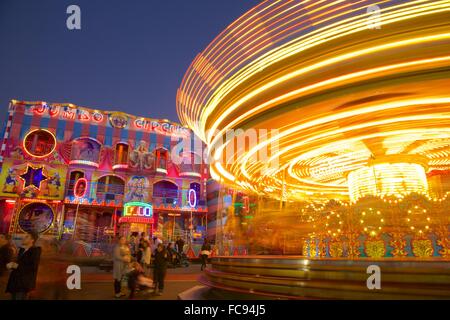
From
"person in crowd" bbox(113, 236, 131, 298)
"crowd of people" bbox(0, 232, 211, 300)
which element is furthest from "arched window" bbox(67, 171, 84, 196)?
"person in crowd" bbox(113, 236, 131, 298)

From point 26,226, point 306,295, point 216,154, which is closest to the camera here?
point 306,295

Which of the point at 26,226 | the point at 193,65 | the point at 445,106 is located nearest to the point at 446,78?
the point at 445,106

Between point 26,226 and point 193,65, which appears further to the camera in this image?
point 26,226

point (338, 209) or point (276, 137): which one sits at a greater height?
point (276, 137)

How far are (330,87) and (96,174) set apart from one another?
81.0 ft

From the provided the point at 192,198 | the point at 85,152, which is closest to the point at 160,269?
the point at 192,198

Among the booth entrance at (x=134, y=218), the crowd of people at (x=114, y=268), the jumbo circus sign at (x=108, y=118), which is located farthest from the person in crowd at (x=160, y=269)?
the jumbo circus sign at (x=108, y=118)

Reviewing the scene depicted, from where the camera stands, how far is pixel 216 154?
827 centimetres

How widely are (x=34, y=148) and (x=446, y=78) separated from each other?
88.6ft

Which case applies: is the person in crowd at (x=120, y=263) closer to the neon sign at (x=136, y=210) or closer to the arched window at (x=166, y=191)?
the neon sign at (x=136, y=210)

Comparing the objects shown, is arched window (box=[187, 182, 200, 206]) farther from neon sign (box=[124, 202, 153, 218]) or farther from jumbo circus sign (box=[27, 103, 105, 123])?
jumbo circus sign (box=[27, 103, 105, 123])

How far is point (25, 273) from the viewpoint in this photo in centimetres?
428

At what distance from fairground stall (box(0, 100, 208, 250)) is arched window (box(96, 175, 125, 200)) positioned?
0.08 metres

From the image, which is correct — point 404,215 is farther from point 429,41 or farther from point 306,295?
point 429,41
